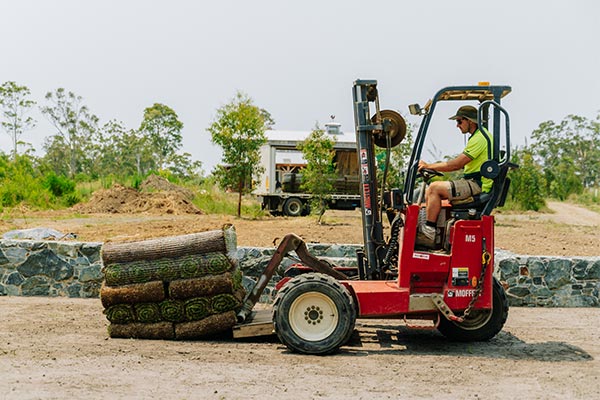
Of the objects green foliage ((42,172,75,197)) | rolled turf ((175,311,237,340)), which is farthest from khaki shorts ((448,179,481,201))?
green foliage ((42,172,75,197))

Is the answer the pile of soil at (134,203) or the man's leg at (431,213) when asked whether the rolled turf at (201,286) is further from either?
the pile of soil at (134,203)

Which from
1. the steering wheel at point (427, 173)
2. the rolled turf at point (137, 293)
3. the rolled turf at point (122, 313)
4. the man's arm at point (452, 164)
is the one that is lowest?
the rolled turf at point (122, 313)

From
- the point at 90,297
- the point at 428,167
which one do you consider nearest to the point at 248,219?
the point at 90,297

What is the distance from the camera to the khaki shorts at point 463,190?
7.90m

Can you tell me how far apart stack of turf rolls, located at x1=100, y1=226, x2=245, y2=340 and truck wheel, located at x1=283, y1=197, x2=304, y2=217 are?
21.8 metres

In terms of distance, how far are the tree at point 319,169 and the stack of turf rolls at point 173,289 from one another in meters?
16.9

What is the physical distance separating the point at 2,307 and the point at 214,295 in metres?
3.75

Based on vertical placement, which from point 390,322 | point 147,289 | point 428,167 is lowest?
point 390,322

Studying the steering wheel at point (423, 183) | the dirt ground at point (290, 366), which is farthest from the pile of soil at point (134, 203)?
the steering wheel at point (423, 183)

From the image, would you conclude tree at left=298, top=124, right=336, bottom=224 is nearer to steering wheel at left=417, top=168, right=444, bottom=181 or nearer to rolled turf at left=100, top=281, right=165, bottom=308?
steering wheel at left=417, top=168, right=444, bottom=181

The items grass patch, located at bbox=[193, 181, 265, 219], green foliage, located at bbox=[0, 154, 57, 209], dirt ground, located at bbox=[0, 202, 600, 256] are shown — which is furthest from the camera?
grass patch, located at bbox=[193, 181, 265, 219]

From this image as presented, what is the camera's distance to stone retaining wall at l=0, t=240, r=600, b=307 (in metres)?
10.9

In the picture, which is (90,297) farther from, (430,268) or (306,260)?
(430,268)

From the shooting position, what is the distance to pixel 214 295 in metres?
8.05
